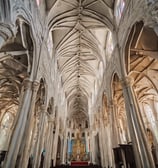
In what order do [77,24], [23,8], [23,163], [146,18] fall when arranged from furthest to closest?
1. [77,24]
2. [23,8]
3. [23,163]
4. [146,18]

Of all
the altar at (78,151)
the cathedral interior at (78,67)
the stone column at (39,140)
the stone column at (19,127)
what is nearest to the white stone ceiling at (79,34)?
the cathedral interior at (78,67)

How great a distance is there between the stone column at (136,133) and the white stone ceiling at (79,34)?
6.40m

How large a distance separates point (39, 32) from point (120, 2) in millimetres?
6317

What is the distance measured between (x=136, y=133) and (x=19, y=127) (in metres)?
5.60

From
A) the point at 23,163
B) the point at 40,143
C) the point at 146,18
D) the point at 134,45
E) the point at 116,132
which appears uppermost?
the point at 134,45

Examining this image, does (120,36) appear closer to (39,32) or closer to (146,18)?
(146,18)

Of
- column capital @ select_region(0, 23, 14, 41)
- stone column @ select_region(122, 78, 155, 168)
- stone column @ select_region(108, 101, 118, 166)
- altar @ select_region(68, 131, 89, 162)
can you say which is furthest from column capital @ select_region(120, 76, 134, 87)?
altar @ select_region(68, 131, 89, 162)

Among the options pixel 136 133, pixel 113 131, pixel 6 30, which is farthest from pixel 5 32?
pixel 113 131

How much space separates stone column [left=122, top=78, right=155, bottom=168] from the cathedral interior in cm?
4

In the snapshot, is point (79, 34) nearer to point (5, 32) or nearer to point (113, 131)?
point (113, 131)

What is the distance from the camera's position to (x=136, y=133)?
263 inches

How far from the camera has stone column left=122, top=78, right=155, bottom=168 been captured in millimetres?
5938

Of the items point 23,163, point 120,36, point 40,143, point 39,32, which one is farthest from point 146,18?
point 40,143

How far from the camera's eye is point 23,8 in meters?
6.55
